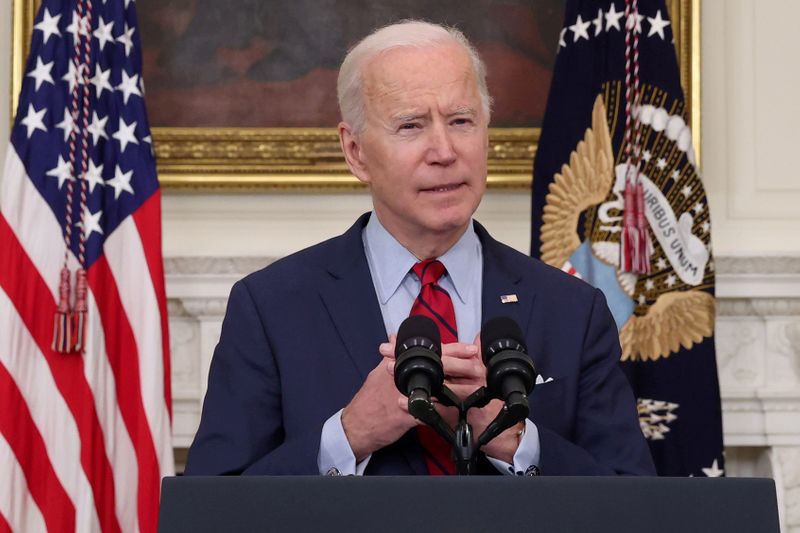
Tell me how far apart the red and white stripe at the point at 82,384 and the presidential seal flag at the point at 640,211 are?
1478mm

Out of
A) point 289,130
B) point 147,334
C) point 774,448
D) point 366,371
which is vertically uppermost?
point 289,130

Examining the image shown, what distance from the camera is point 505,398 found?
5.57ft

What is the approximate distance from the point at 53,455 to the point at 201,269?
3.20 ft

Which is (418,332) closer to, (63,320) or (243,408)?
(243,408)

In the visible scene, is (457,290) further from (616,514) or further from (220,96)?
(220,96)

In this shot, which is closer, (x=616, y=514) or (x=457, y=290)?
(x=616, y=514)

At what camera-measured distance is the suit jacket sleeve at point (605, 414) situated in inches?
92.3

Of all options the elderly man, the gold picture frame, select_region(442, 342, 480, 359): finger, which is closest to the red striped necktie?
the elderly man

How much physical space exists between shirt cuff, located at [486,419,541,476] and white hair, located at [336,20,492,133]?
2.32ft

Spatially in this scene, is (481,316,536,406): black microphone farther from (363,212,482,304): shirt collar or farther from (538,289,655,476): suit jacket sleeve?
(363,212,482,304): shirt collar

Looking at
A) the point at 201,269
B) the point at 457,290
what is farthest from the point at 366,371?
the point at 201,269

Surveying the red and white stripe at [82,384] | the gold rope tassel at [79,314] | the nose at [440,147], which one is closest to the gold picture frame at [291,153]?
the red and white stripe at [82,384]

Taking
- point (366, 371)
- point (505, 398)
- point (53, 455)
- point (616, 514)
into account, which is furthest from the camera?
point (53, 455)

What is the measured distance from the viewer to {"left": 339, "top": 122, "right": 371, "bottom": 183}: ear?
A: 8.43 feet
